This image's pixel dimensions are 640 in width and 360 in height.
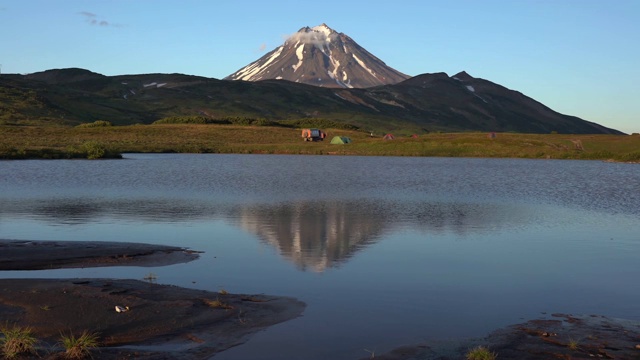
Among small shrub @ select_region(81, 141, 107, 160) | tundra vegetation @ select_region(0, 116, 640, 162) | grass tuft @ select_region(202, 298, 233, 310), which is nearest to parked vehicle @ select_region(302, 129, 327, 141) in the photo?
tundra vegetation @ select_region(0, 116, 640, 162)

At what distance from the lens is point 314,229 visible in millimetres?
28438

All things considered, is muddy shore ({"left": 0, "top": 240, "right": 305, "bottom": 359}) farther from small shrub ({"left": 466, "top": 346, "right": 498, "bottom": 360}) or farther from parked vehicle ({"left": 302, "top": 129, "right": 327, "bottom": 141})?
parked vehicle ({"left": 302, "top": 129, "right": 327, "bottom": 141})

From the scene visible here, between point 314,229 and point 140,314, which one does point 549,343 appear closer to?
point 140,314

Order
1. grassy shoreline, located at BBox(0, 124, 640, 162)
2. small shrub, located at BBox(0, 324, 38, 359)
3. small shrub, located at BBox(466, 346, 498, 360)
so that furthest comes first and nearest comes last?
grassy shoreline, located at BBox(0, 124, 640, 162), small shrub, located at BBox(466, 346, 498, 360), small shrub, located at BBox(0, 324, 38, 359)

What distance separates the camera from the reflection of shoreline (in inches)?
882

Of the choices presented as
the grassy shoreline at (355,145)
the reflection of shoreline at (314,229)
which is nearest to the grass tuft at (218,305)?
the reflection of shoreline at (314,229)

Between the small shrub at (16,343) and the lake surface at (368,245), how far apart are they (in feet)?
10.4

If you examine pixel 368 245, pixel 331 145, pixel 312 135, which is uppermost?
pixel 312 135

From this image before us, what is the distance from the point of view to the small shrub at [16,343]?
11.3 meters

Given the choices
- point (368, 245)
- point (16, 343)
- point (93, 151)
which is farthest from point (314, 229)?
point (93, 151)

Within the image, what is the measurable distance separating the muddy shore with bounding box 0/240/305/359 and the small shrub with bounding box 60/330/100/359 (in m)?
0.16

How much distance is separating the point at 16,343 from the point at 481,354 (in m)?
7.83

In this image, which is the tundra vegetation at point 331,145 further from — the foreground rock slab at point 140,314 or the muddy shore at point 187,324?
the muddy shore at point 187,324

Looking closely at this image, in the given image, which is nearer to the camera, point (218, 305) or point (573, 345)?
point (573, 345)
